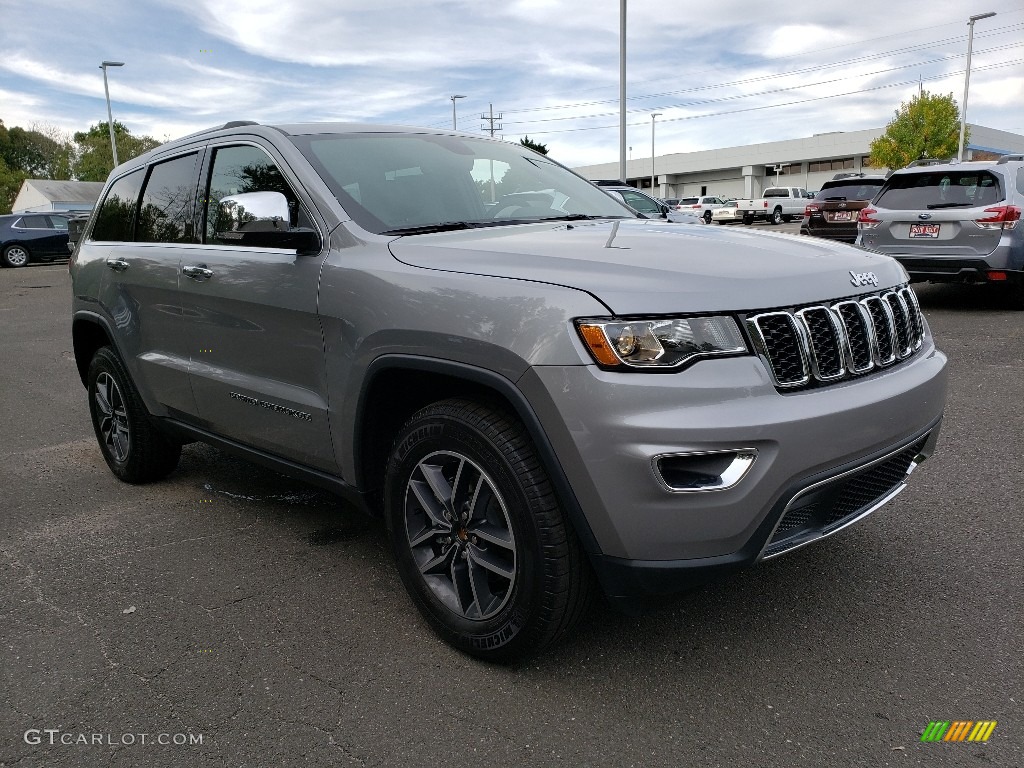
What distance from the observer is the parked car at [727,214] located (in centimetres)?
4100

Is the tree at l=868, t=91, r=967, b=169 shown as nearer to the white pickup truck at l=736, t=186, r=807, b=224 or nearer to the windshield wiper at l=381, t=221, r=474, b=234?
the white pickup truck at l=736, t=186, r=807, b=224

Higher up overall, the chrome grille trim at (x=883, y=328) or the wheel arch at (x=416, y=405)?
the chrome grille trim at (x=883, y=328)

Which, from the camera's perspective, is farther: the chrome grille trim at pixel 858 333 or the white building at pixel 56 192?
the white building at pixel 56 192

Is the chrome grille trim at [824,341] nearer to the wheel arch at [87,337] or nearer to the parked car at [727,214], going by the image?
the wheel arch at [87,337]

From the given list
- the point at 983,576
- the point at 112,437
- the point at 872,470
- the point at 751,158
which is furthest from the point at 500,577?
the point at 751,158

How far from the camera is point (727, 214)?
41.0m

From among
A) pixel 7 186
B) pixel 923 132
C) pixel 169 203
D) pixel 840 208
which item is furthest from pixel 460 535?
pixel 7 186

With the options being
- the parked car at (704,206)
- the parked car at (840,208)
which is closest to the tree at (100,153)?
the parked car at (704,206)

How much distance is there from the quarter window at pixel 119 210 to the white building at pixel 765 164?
68.5 meters

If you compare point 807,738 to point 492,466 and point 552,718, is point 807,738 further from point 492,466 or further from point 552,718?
point 492,466

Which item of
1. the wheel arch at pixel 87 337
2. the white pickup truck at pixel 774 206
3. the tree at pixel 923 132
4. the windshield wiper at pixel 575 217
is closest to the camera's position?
the windshield wiper at pixel 575 217

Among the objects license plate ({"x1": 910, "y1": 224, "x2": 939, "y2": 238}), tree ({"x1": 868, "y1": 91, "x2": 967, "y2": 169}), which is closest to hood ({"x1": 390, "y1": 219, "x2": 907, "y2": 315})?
license plate ({"x1": 910, "y1": 224, "x2": 939, "y2": 238})

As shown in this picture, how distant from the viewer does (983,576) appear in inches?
129

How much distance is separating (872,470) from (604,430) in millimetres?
975
